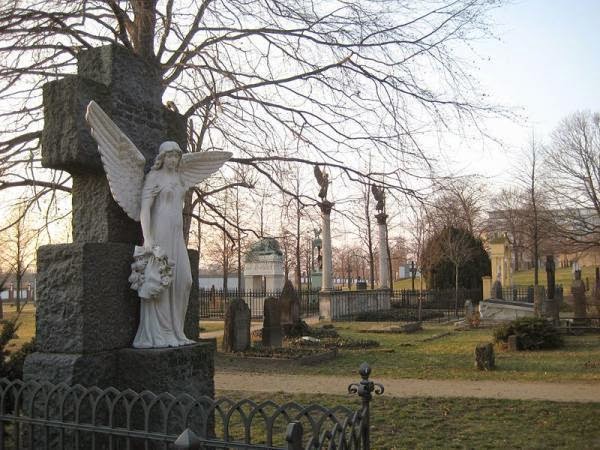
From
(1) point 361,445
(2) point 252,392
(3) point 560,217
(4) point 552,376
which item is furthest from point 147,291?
(3) point 560,217

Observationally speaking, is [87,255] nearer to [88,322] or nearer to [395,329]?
[88,322]

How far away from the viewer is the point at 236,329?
49.3 ft

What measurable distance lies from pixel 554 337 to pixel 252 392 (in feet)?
30.8

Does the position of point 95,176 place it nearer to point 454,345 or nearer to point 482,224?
point 454,345

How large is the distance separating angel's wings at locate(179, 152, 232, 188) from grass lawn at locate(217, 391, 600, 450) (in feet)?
11.5

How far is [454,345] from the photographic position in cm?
1659

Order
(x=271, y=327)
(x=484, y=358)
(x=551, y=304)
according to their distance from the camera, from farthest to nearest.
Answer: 1. (x=551, y=304)
2. (x=271, y=327)
3. (x=484, y=358)

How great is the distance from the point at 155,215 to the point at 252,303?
2470 centimetres

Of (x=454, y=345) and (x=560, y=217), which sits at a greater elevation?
(x=560, y=217)

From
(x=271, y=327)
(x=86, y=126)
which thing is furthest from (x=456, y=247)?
(x=86, y=126)

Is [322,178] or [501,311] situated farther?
[501,311]

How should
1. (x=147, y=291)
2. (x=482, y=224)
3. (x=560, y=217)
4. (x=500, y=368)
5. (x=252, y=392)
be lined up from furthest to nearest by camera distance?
(x=482, y=224), (x=560, y=217), (x=500, y=368), (x=252, y=392), (x=147, y=291)

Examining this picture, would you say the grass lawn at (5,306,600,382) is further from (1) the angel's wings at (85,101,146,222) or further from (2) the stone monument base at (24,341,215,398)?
(1) the angel's wings at (85,101,146,222)

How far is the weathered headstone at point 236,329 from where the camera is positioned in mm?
14992
